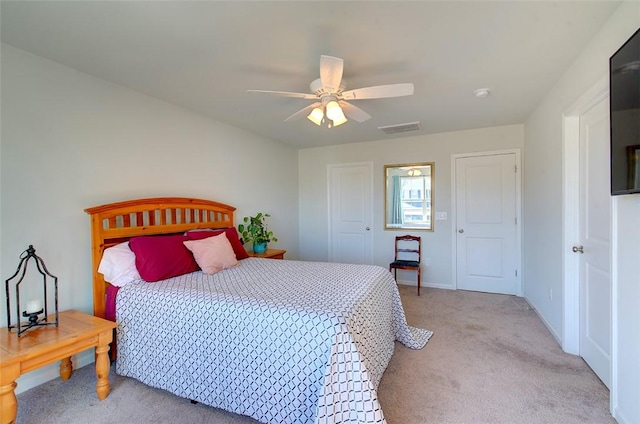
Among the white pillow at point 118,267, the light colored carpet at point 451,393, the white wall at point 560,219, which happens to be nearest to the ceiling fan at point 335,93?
the white wall at point 560,219

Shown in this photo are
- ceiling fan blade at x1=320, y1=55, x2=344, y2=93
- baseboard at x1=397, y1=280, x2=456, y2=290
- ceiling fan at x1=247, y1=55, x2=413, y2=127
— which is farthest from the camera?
baseboard at x1=397, y1=280, x2=456, y2=290

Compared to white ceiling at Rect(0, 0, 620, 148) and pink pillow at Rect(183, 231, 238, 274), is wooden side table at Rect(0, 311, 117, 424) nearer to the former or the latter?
pink pillow at Rect(183, 231, 238, 274)

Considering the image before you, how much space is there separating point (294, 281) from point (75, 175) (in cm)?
198

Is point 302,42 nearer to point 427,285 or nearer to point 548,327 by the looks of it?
point 548,327

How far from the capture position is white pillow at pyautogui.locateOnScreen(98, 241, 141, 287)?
2275 mm

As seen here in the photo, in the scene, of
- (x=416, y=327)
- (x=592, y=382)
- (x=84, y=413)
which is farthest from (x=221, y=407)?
(x=592, y=382)

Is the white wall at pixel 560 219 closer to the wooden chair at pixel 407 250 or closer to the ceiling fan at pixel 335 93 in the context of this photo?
the ceiling fan at pixel 335 93

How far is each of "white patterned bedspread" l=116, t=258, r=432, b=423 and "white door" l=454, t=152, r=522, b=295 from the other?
8.37ft

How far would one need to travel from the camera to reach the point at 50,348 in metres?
1.65

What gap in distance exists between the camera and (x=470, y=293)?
4180mm

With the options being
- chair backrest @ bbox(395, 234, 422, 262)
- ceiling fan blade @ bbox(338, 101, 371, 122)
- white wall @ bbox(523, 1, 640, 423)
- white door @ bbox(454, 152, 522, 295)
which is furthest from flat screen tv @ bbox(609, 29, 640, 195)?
chair backrest @ bbox(395, 234, 422, 262)

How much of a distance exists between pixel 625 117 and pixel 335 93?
170cm

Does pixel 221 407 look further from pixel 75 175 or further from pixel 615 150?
pixel 615 150

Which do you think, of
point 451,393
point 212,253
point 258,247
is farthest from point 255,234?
point 451,393
